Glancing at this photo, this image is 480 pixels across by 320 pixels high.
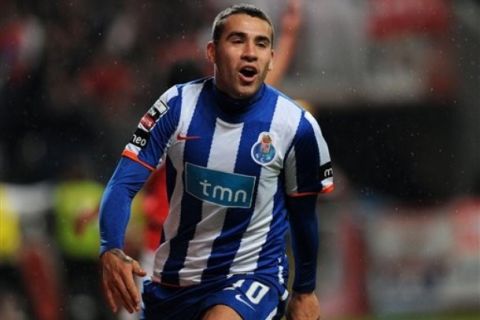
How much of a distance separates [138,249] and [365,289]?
315cm

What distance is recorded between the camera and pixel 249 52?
5.53 meters

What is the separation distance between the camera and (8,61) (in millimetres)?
9219

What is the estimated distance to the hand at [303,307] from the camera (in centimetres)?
577

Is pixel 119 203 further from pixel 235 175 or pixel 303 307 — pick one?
pixel 303 307

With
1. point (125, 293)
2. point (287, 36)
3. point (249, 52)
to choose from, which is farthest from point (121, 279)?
point (287, 36)

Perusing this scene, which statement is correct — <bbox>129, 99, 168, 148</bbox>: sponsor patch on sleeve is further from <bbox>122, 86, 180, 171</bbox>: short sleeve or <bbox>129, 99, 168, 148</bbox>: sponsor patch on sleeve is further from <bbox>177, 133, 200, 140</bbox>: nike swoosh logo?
<bbox>177, 133, 200, 140</bbox>: nike swoosh logo

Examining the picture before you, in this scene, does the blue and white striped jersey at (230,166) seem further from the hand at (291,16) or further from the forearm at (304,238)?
the hand at (291,16)

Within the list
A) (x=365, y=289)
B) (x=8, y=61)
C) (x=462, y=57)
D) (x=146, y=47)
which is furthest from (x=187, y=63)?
(x=365, y=289)

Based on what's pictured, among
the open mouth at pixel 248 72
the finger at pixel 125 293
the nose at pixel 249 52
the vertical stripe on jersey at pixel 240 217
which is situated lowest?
the finger at pixel 125 293

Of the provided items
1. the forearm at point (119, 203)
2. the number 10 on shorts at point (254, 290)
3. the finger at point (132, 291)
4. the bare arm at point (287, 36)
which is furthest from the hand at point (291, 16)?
the finger at point (132, 291)

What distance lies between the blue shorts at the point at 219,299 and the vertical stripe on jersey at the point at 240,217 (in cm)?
6

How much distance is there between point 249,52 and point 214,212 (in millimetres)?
627

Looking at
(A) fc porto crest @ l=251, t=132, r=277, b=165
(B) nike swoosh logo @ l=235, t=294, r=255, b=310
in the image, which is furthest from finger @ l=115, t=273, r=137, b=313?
(A) fc porto crest @ l=251, t=132, r=277, b=165

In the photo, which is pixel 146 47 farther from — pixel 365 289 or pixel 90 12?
pixel 365 289
